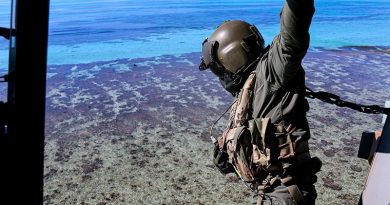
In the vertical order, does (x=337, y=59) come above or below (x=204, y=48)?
below

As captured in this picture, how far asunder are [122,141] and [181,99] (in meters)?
2.56

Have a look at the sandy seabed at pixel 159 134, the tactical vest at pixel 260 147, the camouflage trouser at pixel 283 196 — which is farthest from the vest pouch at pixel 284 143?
the sandy seabed at pixel 159 134

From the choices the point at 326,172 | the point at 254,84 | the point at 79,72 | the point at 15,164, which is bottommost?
the point at 79,72

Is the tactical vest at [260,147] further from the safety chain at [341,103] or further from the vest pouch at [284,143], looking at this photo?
the safety chain at [341,103]

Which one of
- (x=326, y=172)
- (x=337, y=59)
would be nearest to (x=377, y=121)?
(x=326, y=172)

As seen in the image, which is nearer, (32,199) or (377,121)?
(32,199)

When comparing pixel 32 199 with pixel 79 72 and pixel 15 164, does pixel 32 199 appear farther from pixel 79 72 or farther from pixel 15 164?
pixel 79 72

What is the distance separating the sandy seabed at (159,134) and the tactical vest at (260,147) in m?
2.07

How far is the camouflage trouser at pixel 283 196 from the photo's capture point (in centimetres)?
235

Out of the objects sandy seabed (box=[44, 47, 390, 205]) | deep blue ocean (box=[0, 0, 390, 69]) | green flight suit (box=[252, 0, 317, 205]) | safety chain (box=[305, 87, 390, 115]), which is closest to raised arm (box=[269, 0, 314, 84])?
green flight suit (box=[252, 0, 317, 205])

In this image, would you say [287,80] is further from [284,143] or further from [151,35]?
[151,35]

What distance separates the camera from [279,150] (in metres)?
2.33

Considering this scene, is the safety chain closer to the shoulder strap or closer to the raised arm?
the raised arm

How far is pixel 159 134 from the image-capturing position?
6469mm
